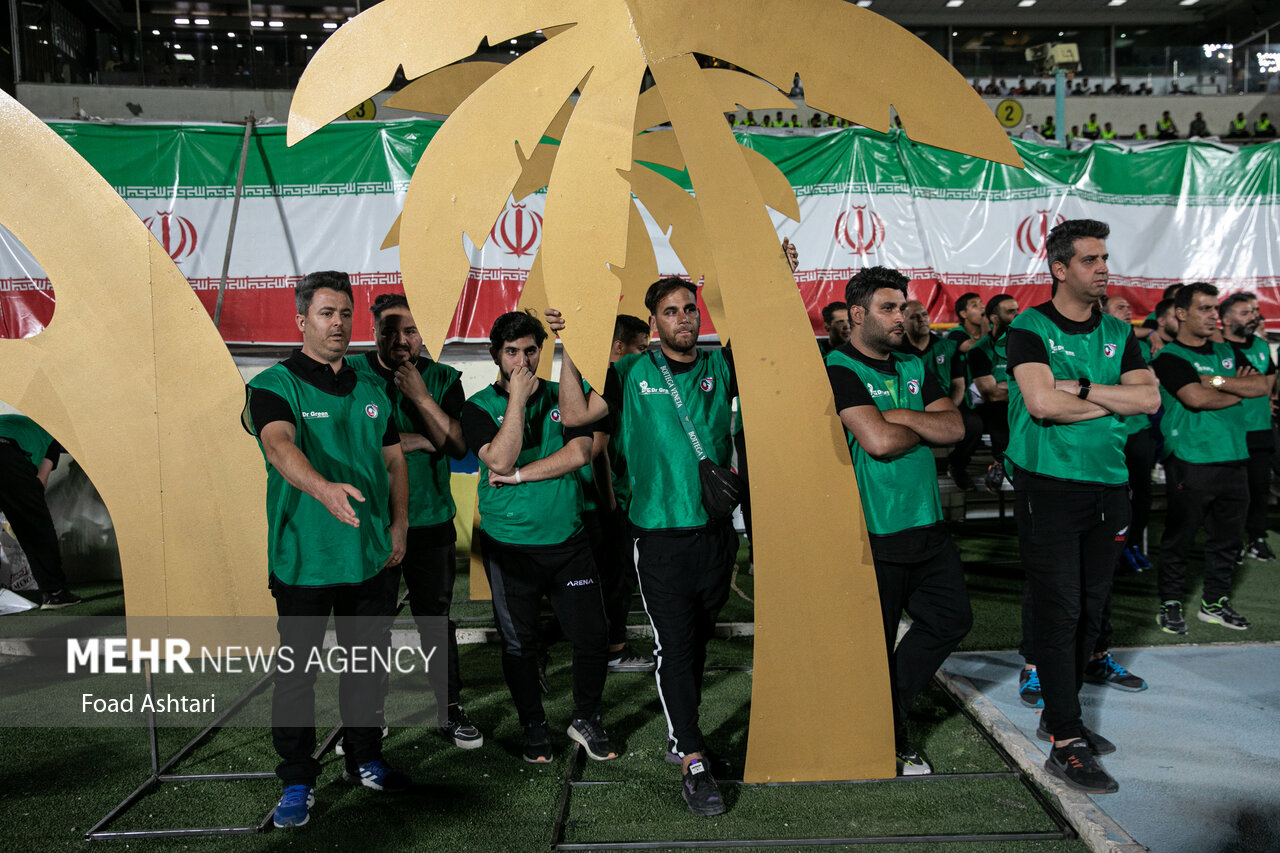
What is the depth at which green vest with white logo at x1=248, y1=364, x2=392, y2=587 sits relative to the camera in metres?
3.07

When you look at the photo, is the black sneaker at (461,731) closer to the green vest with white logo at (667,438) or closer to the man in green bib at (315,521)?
the man in green bib at (315,521)

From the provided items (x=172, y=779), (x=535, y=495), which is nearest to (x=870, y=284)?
(x=535, y=495)

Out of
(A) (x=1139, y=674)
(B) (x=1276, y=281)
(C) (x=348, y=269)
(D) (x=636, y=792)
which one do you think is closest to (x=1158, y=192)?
(B) (x=1276, y=281)

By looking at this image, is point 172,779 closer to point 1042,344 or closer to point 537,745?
point 537,745

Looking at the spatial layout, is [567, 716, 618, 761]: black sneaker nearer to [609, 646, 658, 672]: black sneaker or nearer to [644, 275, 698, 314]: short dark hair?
[609, 646, 658, 672]: black sneaker

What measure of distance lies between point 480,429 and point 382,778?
1360 millimetres

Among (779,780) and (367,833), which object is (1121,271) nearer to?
(779,780)

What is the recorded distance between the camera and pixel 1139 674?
4324 mm

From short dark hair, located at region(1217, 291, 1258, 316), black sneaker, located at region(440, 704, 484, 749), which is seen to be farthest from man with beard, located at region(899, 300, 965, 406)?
black sneaker, located at region(440, 704, 484, 749)

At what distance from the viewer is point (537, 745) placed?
11.8 feet

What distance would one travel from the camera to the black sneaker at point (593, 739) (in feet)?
11.7

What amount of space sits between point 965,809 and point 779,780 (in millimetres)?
645

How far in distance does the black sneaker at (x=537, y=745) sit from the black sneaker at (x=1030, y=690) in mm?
2128

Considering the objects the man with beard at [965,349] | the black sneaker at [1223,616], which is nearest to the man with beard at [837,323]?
the man with beard at [965,349]
